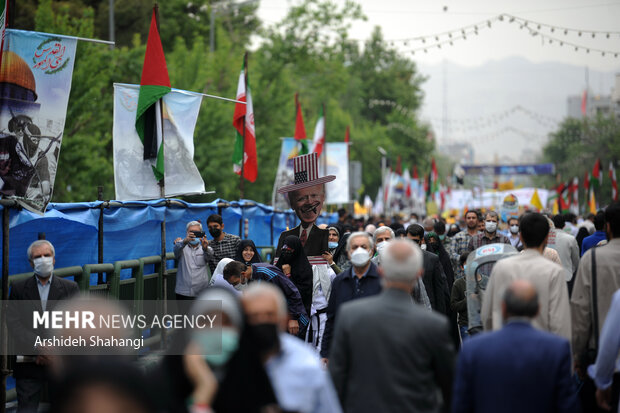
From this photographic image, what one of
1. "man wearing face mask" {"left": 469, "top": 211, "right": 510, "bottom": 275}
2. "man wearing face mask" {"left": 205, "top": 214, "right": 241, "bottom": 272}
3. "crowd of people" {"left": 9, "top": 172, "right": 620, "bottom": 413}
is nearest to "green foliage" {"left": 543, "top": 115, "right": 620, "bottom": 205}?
"man wearing face mask" {"left": 469, "top": 211, "right": 510, "bottom": 275}

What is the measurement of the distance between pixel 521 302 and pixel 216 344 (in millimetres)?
1848

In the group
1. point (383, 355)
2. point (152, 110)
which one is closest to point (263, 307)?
point (383, 355)

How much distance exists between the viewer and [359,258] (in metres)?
7.74

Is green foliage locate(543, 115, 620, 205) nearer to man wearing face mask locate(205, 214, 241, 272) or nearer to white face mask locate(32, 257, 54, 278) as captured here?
man wearing face mask locate(205, 214, 241, 272)

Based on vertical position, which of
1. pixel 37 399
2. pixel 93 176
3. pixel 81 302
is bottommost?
pixel 37 399

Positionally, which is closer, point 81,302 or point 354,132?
point 81,302

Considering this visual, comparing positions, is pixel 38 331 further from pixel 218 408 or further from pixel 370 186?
pixel 370 186

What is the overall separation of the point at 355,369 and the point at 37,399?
379 centimetres

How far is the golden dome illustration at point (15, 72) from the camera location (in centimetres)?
880

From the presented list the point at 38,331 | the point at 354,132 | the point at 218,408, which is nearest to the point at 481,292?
the point at 38,331

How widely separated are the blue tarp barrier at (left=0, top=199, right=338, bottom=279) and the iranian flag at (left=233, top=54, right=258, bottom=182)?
2067mm

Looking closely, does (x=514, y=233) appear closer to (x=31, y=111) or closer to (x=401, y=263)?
(x=31, y=111)

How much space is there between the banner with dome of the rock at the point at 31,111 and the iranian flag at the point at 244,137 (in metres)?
8.30

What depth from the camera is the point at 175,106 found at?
13.5 m
